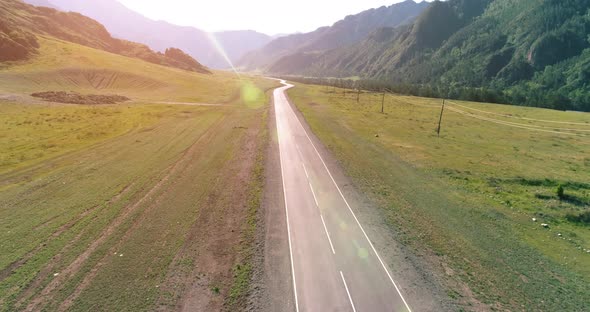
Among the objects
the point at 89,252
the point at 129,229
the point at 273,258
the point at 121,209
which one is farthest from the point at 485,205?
the point at 121,209

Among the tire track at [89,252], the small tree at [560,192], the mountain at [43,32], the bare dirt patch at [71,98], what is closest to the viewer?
the tire track at [89,252]

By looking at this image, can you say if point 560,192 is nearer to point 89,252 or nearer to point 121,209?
point 89,252

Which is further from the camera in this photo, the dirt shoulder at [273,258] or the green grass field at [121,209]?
the green grass field at [121,209]

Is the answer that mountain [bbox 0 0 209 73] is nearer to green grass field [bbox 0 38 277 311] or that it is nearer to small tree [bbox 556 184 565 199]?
green grass field [bbox 0 38 277 311]

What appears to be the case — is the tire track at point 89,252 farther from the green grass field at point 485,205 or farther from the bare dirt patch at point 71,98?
the bare dirt patch at point 71,98

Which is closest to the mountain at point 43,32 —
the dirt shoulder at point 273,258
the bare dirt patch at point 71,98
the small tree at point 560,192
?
the bare dirt patch at point 71,98

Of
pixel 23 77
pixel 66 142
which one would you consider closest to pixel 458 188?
pixel 66 142

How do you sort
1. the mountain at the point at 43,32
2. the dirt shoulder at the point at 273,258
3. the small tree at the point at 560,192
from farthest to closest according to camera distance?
the mountain at the point at 43,32 < the small tree at the point at 560,192 < the dirt shoulder at the point at 273,258

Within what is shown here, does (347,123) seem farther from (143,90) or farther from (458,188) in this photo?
(143,90)
